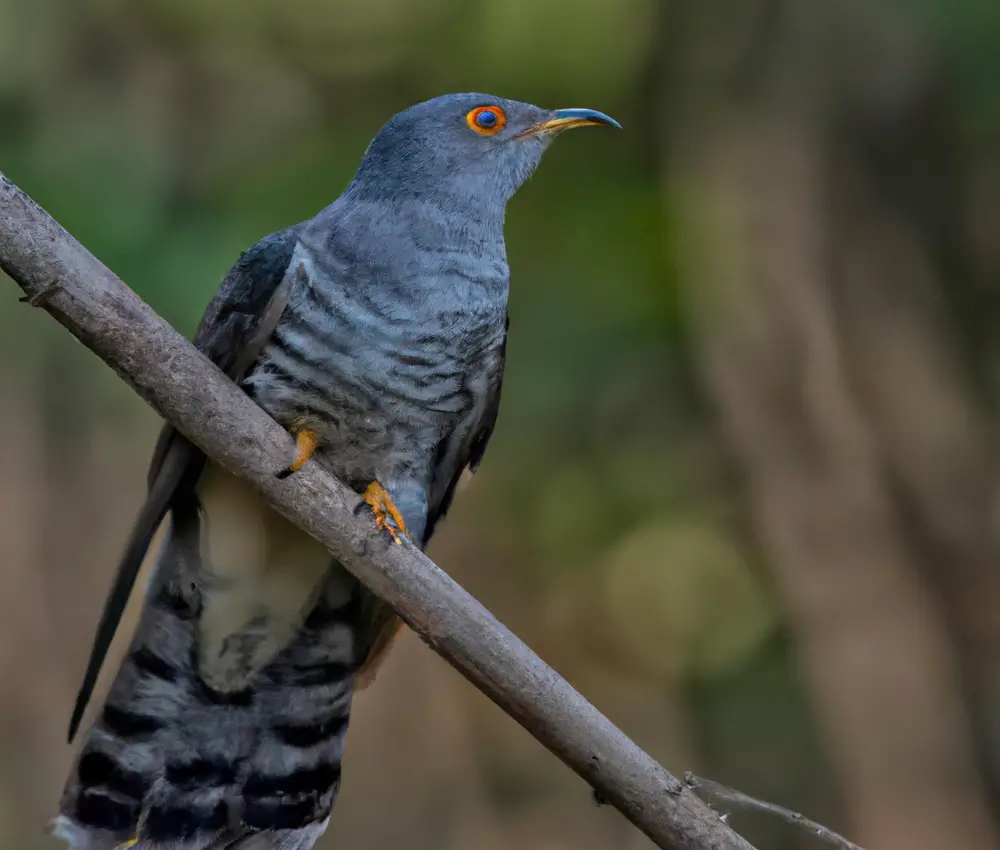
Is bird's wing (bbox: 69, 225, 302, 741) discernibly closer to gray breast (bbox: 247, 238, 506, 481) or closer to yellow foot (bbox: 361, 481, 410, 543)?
gray breast (bbox: 247, 238, 506, 481)

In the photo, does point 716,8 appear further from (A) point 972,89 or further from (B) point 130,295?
(B) point 130,295

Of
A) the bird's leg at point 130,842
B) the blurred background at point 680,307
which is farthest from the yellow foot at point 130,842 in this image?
the blurred background at point 680,307

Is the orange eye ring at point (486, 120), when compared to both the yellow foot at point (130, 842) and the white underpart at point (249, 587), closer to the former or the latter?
the white underpart at point (249, 587)

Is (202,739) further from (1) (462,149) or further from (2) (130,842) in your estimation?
(1) (462,149)

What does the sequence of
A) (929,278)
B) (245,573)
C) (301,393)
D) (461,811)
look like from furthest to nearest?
(461,811)
(929,278)
(245,573)
(301,393)

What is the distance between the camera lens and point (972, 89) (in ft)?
14.4

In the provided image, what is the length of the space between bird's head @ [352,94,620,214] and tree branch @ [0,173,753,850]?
86 centimetres

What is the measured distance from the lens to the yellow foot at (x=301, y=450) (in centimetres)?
214

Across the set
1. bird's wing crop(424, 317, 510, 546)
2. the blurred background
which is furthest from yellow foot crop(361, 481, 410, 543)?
the blurred background

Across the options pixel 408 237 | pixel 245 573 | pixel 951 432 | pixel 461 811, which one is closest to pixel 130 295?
pixel 408 237

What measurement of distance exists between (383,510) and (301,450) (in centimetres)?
21

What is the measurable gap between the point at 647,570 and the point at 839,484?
1.08 metres

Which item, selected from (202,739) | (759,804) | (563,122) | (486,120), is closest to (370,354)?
(486,120)

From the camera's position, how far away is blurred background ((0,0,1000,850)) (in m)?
4.30
